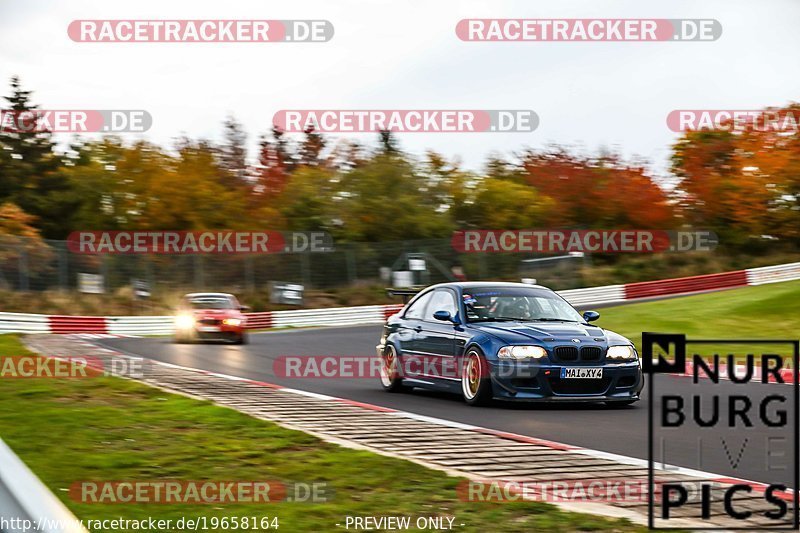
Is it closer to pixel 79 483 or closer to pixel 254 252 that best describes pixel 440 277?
pixel 254 252

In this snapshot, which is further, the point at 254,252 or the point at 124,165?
the point at 124,165

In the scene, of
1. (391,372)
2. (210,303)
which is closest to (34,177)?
(210,303)

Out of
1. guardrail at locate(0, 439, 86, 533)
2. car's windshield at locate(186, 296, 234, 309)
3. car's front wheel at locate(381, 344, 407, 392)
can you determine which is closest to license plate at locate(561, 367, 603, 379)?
car's front wheel at locate(381, 344, 407, 392)

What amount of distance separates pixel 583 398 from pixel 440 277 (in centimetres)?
2908

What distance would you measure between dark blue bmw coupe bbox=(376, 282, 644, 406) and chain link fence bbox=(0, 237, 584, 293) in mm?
25291

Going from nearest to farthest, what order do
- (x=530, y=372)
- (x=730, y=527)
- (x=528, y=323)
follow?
(x=730, y=527) < (x=530, y=372) < (x=528, y=323)

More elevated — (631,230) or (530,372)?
(631,230)

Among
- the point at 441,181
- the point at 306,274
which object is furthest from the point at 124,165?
the point at 306,274

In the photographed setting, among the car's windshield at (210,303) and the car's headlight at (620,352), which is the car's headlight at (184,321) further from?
the car's headlight at (620,352)

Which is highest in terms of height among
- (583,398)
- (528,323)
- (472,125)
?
(472,125)

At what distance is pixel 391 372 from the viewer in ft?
46.5

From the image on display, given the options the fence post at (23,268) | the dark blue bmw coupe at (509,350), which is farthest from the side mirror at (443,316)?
the fence post at (23,268)

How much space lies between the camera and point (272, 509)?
6070 mm

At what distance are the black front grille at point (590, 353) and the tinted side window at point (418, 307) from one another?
2.73 meters
